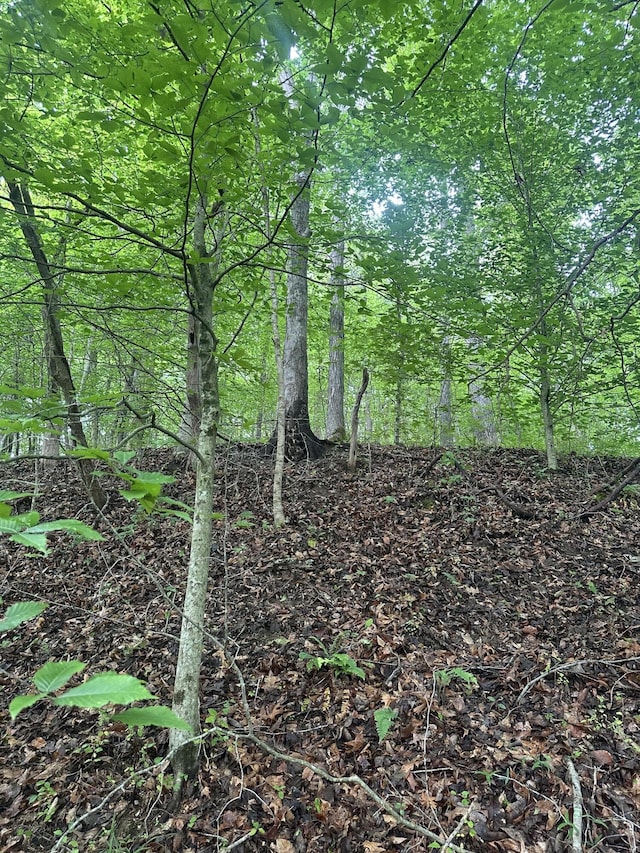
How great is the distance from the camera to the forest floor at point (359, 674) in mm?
2707

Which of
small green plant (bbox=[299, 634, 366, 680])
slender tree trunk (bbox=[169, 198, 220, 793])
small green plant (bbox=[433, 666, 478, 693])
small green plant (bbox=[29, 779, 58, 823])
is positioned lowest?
small green plant (bbox=[29, 779, 58, 823])

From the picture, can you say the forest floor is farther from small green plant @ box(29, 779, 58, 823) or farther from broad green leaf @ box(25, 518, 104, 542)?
broad green leaf @ box(25, 518, 104, 542)

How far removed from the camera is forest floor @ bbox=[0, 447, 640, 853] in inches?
107

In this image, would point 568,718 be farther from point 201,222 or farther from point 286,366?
point 286,366

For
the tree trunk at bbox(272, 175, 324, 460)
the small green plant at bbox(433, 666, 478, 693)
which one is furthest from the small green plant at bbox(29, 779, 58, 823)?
the tree trunk at bbox(272, 175, 324, 460)

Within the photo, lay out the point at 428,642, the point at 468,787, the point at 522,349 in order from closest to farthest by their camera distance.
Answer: the point at 468,787, the point at 428,642, the point at 522,349

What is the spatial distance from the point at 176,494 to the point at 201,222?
164 inches

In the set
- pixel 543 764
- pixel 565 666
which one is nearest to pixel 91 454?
pixel 543 764

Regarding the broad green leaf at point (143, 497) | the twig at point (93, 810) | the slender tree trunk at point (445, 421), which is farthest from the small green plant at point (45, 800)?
the slender tree trunk at point (445, 421)

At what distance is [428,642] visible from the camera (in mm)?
3990

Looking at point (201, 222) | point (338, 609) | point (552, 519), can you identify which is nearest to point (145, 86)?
point (201, 222)

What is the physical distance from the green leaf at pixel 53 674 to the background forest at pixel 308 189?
91 cm

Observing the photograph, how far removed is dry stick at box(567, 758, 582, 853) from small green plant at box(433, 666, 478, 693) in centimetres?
85

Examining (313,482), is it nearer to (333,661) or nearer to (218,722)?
(333,661)
